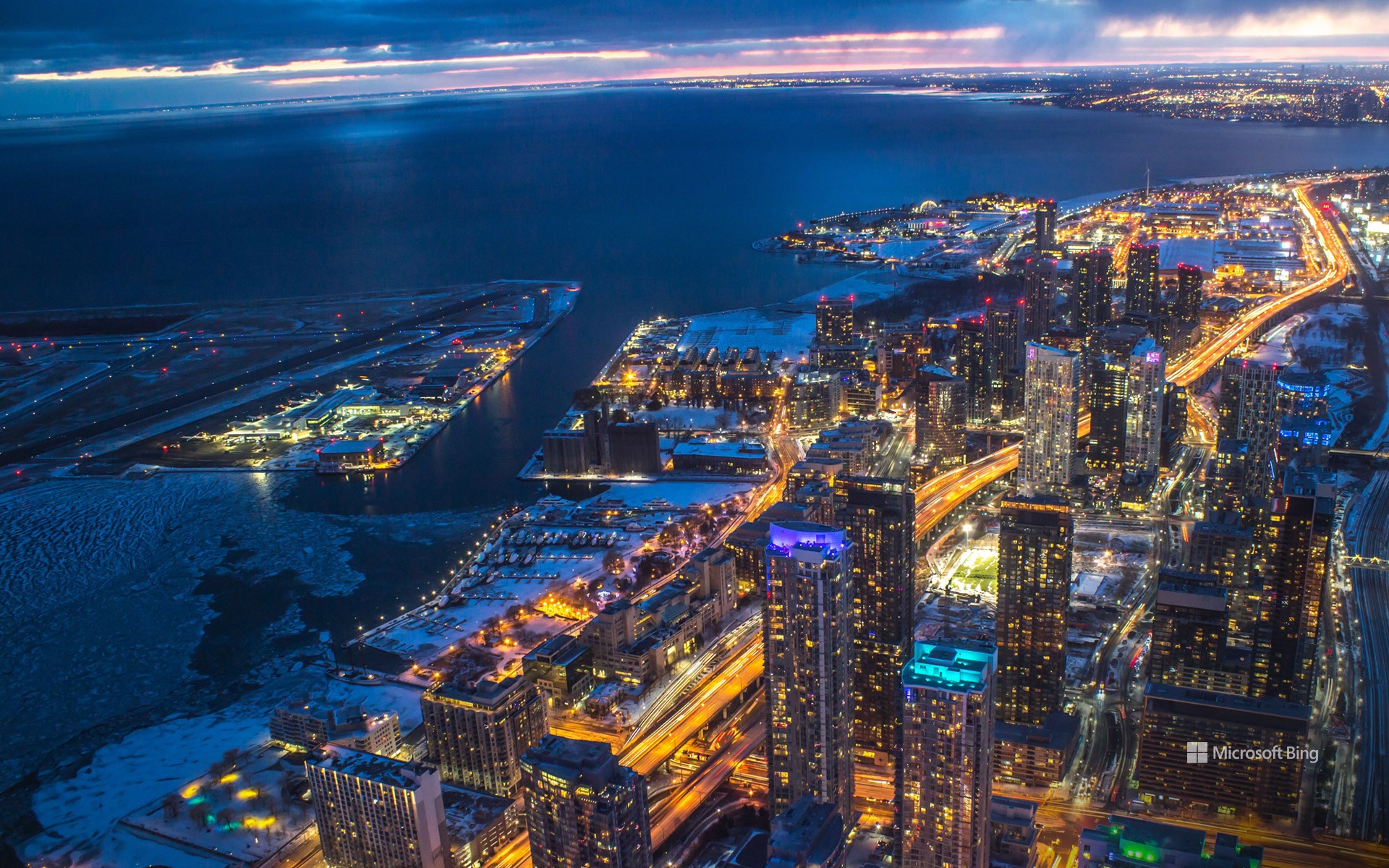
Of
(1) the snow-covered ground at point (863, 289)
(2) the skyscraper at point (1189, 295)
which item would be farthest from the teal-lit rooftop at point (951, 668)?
(1) the snow-covered ground at point (863, 289)

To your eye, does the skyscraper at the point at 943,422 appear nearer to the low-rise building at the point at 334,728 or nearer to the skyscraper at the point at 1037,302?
the skyscraper at the point at 1037,302

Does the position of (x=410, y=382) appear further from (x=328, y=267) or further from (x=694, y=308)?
(x=328, y=267)

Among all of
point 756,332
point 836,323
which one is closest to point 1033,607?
point 836,323

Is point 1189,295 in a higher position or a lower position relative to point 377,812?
higher

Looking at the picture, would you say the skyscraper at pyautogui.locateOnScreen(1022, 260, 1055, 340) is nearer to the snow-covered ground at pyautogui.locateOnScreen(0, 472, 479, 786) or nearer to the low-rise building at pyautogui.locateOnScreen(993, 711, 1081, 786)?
the snow-covered ground at pyautogui.locateOnScreen(0, 472, 479, 786)

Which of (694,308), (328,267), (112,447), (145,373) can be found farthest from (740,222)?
(112,447)

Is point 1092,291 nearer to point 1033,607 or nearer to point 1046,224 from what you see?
point 1046,224
